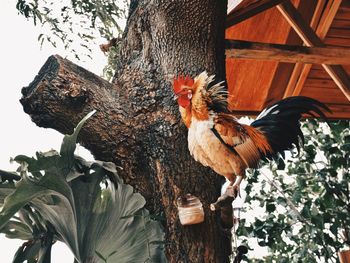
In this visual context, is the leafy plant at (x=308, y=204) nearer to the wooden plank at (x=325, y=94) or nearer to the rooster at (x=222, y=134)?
the wooden plank at (x=325, y=94)

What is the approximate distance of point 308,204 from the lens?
104 inches

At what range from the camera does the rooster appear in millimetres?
1100

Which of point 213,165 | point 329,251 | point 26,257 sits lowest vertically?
point 329,251

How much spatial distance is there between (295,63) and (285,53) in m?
0.63

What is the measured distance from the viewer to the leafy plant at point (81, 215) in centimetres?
112

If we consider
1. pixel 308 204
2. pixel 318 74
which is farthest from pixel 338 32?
pixel 308 204

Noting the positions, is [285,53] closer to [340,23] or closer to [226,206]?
→ [340,23]

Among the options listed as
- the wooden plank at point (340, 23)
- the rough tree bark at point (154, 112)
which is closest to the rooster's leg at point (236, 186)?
the rough tree bark at point (154, 112)

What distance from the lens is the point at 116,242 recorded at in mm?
1203

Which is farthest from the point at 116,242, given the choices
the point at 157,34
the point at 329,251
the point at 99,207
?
the point at 329,251

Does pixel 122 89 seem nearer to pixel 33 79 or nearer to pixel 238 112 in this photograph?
pixel 33 79

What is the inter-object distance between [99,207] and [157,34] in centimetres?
48

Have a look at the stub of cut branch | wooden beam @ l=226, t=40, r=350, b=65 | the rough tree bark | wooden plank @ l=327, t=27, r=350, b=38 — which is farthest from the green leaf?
wooden plank @ l=327, t=27, r=350, b=38

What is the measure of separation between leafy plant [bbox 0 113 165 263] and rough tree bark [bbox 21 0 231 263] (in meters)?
0.05
